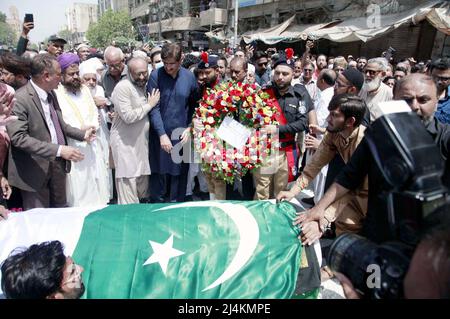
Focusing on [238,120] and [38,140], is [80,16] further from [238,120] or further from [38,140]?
[238,120]

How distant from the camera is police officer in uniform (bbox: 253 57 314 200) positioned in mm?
3342

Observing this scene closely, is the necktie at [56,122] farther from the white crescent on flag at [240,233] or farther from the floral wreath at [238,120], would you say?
the white crescent on flag at [240,233]

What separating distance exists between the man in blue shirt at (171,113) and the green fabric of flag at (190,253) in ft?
4.85

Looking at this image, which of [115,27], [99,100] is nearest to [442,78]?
[99,100]

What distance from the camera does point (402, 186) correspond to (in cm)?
85

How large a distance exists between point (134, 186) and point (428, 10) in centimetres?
1102

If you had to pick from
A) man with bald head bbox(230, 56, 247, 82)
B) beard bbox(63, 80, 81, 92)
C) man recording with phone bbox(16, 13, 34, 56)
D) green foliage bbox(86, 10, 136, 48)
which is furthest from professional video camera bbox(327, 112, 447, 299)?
green foliage bbox(86, 10, 136, 48)

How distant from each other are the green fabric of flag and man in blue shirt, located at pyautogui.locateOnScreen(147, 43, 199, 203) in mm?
1479

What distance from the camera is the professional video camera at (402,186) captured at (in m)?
0.83

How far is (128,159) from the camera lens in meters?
3.61

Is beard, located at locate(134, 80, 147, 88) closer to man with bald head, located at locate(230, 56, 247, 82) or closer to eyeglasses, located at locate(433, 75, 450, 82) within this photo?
man with bald head, located at locate(230, 56, 247, 82)

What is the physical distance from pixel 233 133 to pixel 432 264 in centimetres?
245

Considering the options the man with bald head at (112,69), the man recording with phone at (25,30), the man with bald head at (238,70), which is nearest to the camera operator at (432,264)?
the man with bald head at (238,70)
